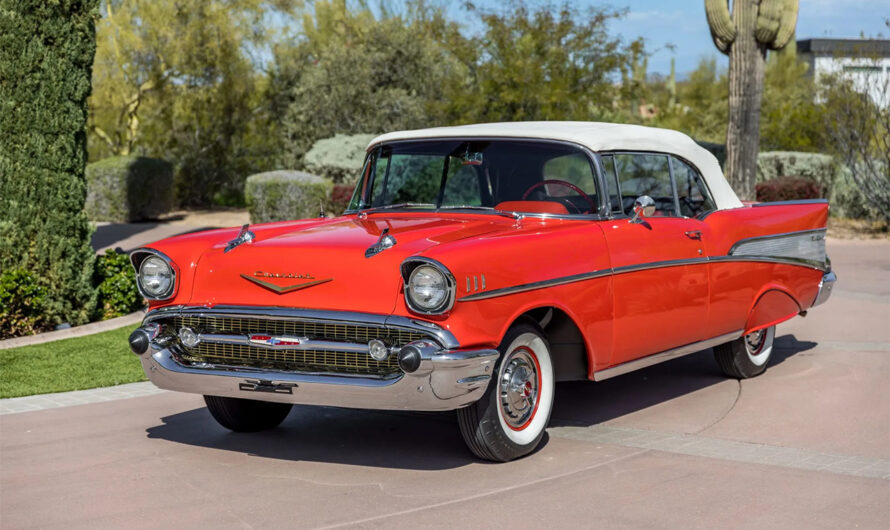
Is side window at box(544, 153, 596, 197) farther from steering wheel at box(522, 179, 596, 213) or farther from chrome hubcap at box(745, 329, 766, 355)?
chrome hubcap at box(745, 329, 766, 355)

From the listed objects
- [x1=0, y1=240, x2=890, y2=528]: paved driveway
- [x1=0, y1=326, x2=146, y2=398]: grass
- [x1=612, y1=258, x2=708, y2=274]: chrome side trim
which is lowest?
[x1=0, y1=240, x2=890, y2=528]: paved driveway

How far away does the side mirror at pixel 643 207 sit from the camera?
6.57 metres

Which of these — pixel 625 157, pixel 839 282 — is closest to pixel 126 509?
pixel 625 157

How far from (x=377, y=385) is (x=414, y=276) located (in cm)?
55

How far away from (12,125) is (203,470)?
5.56 meters

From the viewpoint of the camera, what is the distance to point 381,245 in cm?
562

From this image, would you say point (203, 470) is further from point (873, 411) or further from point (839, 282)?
point (839, 282)

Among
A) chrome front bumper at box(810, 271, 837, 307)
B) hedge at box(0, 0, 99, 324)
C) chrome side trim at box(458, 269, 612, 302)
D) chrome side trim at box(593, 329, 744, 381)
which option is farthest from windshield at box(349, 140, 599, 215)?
hedge at box(0, 0, 99, 324)

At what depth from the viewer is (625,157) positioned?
23.3 ft

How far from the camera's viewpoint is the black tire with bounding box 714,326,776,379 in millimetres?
7891

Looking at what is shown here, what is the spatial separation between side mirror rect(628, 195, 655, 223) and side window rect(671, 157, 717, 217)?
829 mm

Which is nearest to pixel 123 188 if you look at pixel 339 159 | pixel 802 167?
pixel 339 159

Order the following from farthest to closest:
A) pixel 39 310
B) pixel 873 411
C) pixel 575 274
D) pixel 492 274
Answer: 1. pixel 39 310
2. pixel 873 411
3. pixel 575 274
4. pixel 492 274

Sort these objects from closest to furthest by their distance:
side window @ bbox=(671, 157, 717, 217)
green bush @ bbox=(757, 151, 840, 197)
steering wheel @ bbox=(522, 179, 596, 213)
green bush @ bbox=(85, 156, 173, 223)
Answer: steering wheel @ bbox=(522, 179, 596, 213)
side window @ bbox=(671, 157, 717, 217)
green bush @ bbox=(757, 151, 840, 197)
green bush @ bbox=(85, 156, 173, 223)
